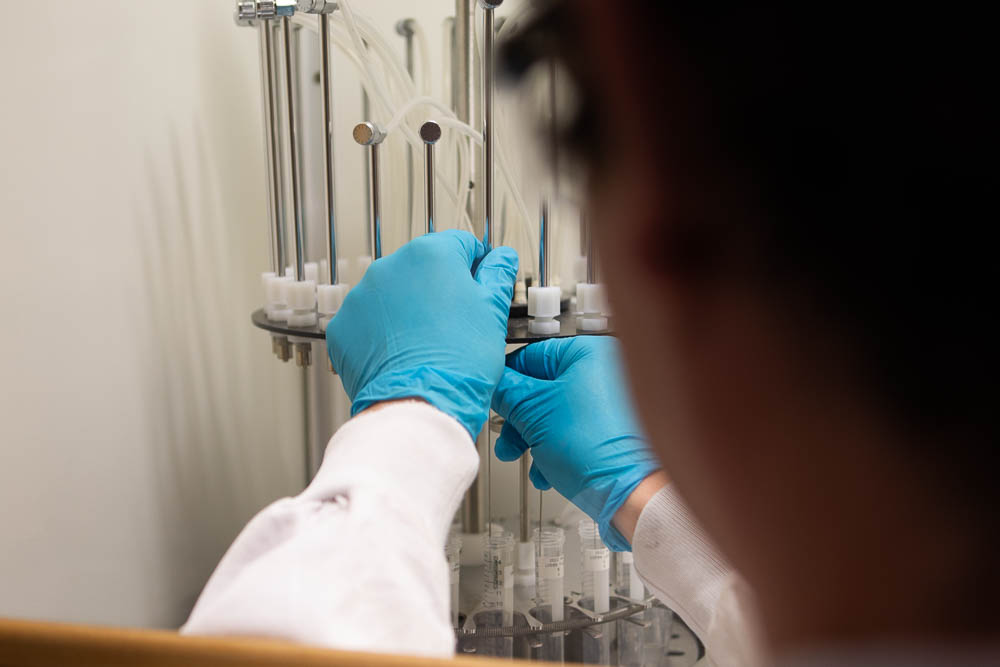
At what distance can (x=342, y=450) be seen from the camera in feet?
2.10

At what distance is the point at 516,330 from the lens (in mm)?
955

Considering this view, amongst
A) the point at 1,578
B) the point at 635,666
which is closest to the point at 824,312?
the point at 1,578

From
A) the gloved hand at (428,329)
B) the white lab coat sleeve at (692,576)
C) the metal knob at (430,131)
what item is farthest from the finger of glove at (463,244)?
the white lab coat sleeve at (692,576)

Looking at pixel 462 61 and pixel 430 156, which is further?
pixel 462 61

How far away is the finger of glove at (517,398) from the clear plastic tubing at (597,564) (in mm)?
278

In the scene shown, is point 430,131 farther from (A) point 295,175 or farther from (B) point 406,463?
(B) point 406,463

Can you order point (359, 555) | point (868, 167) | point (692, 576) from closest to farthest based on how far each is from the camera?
point (868, 167) → point (359, 555) → point (692, 576)

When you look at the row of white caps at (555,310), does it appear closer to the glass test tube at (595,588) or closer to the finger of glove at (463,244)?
the finger of glove at (463,244)

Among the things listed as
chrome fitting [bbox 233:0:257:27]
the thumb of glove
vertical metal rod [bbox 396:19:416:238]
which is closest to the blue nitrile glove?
the thumb of glove

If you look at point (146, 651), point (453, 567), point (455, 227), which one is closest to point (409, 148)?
point (455, 227)

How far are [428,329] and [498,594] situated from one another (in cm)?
47

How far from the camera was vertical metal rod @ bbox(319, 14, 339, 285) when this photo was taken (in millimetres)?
948

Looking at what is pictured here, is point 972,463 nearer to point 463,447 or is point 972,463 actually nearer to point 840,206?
point 840,206

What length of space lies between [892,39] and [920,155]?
3 centimetres
